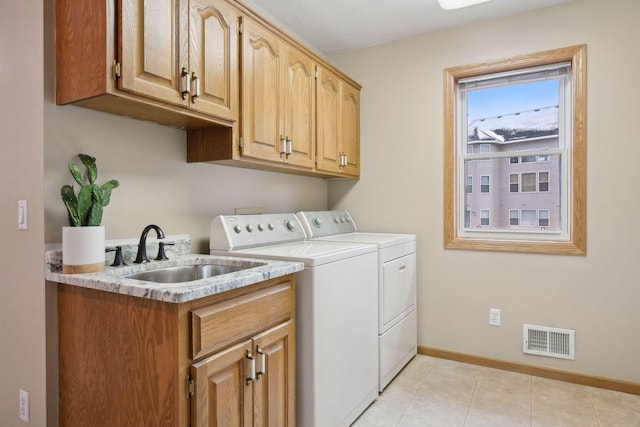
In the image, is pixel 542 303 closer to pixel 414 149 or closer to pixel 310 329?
pixel 414 149

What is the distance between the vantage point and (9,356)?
165 centimetres

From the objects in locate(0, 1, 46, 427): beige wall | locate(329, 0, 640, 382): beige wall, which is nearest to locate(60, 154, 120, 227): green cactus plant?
locate(0, 1, 46, 427): beige wall

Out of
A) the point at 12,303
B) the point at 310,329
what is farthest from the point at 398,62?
the point at 12,303

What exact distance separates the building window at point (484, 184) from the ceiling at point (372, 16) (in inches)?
44.4

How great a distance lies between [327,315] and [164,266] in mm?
779

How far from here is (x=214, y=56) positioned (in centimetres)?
177

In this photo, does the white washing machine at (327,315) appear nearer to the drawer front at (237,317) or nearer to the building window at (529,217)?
the drawer front at (237,317)

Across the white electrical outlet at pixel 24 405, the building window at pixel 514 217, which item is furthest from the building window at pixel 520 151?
the white electrical outlet at pixel 24 405

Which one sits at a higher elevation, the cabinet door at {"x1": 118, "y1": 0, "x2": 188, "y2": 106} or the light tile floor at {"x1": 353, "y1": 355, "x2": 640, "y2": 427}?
the cabinet door at {"x1": 118, "y1": 0, "x2": 188, "y2": 106}

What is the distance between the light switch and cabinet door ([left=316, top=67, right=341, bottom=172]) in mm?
1618

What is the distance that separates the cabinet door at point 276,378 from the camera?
4.83ft

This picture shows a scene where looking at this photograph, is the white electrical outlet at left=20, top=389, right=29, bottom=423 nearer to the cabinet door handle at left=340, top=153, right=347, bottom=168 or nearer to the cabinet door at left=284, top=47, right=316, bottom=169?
the cabinet door at left=284, top=47, right=316, bottom=169

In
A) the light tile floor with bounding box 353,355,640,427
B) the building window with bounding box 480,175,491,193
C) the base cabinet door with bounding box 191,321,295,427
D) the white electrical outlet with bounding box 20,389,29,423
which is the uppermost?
the building window with bounding box 480,175,491,193

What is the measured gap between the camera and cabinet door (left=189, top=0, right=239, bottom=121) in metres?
1.66
